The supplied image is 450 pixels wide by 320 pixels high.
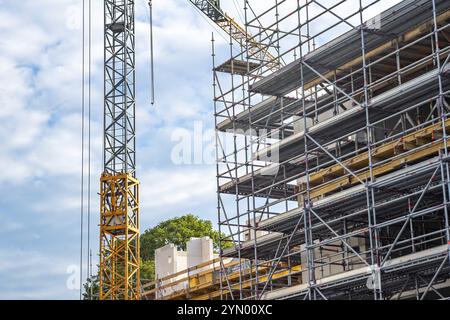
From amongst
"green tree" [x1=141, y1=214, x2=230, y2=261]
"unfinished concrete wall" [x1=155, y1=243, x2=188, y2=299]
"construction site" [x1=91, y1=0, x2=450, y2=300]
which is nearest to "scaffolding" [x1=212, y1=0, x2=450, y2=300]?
"construction site" [x1=91, y1=0, x2=450, y2=300]

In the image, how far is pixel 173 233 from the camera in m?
79.9

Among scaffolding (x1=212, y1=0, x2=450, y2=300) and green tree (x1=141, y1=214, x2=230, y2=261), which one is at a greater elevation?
green tree (x1=141, y1=214, x2=230, y2=261)

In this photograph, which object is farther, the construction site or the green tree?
the green tree

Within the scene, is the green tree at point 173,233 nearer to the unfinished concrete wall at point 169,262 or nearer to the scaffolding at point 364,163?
the unfinished concrete wall at point 169,262

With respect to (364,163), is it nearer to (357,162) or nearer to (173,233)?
(357,162)

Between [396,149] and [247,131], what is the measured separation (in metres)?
10.0

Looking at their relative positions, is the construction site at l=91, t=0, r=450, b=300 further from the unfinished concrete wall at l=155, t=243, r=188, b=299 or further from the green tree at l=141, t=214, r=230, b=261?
the green tree at l=141, t=214, r=230, b=261

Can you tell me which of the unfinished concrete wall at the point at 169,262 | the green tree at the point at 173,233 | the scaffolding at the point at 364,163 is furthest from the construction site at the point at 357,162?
the green tree at the point at 173,233

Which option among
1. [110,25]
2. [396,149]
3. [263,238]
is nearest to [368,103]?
[396,149]

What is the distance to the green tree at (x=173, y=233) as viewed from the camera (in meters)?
79.5

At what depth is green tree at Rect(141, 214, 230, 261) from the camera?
79.5m

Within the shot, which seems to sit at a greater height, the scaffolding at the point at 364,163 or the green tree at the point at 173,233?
the green tree at the point at 173,233

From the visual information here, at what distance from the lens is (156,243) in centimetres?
7994
